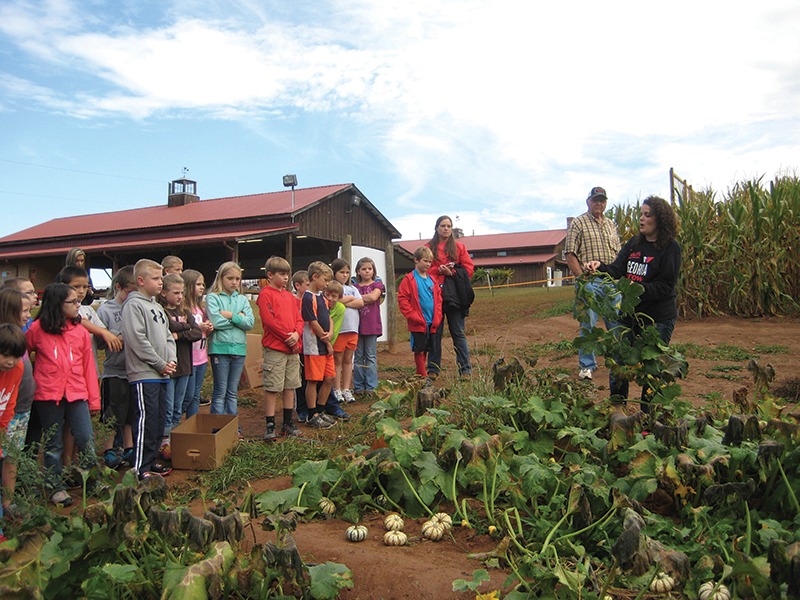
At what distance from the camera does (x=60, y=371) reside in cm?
426

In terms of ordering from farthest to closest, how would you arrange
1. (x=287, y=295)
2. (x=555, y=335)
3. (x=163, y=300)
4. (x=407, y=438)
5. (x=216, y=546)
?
(x=555, y=335) → (x=287, y=295) → (x=163, y=300) → (x=407, y=438) → (x=216, y=546)

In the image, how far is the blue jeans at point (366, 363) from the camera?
7.63 m

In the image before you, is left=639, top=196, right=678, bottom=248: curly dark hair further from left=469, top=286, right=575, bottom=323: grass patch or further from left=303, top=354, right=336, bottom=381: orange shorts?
left=469, top=286, right=575, bottom=323: grass patch

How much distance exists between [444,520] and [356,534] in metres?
0.41

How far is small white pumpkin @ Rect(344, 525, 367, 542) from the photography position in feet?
9.63

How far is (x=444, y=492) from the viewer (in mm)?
3150

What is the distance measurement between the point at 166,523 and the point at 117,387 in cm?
300

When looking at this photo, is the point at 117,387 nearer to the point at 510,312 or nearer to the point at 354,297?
the point at 354,297

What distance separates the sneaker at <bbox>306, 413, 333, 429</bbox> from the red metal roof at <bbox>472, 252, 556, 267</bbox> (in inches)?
1604

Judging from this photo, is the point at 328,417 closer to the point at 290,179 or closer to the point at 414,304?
the point at 414,304

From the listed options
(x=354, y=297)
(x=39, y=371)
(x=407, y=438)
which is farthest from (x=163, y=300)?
(x=407, y=438)

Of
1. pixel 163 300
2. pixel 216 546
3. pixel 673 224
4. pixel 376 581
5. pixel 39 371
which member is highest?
pixel 673 224

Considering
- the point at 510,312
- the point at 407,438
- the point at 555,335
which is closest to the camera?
the point at 407,438

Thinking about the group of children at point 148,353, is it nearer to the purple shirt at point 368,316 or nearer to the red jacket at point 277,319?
the red jacket at point 277,319
